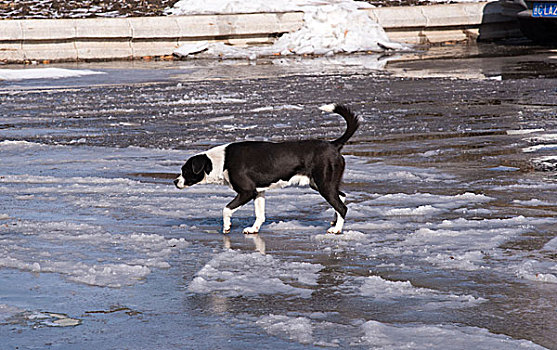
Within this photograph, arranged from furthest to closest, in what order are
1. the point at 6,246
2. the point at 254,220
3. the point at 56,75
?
the point at 56,75
the point at 254,220
the point at 6,246

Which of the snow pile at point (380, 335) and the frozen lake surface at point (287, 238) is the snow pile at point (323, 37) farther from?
the snow pile at point (380, 335)

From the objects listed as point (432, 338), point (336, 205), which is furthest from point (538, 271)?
point (336, 205)

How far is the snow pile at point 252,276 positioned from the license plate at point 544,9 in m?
15.3

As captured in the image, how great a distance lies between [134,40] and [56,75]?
12.3ft

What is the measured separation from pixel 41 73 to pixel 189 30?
14.5 ft

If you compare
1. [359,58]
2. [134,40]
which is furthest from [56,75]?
[359,58]

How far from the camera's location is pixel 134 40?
2141 cm

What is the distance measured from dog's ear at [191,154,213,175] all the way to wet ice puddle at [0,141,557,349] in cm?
41

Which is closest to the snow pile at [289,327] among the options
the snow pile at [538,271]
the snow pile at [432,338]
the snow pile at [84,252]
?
the snow pile at [432,338]

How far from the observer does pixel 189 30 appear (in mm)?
21641

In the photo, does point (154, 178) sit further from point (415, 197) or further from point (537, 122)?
point (537, 122)

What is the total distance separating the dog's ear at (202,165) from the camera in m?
6.57

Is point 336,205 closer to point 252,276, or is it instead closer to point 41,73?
point 252,276

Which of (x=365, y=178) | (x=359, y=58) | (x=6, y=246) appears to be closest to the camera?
(x=6, y=246)
